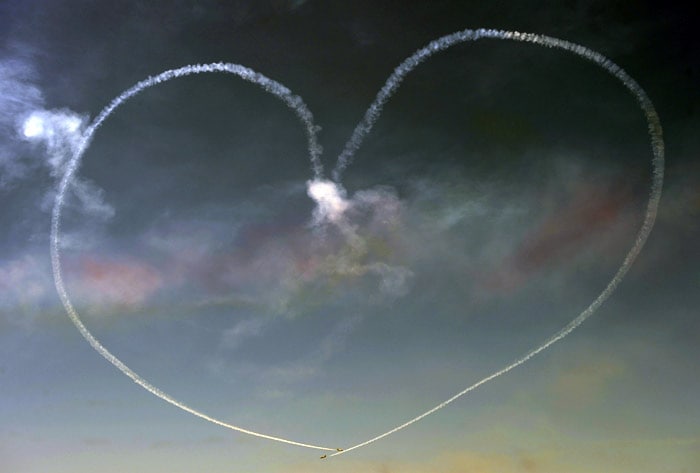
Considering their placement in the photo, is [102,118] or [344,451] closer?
[102,118]

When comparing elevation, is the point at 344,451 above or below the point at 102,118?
below
